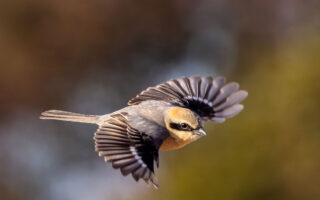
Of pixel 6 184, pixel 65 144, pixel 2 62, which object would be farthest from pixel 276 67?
pixel 2 62

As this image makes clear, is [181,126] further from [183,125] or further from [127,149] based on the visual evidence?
[127,149]

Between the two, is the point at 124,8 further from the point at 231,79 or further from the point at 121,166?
the point at 121,166

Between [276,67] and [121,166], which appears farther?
[276,67]

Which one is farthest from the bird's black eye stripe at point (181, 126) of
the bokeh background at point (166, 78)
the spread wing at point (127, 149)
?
the bokeh background at point (166, 78)

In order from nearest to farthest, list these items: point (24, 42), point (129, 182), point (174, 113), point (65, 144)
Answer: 1. point (174, 113)
2. point (129, 182)
3. point (65, 144)
4. point (24, 42)

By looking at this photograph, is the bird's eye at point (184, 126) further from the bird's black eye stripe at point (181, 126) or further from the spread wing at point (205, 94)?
the spread wing at point (205, 94)

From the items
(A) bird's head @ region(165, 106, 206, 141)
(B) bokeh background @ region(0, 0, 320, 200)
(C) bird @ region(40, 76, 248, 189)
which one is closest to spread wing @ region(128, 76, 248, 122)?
(C) bird @ region(40, 76, 248, 189)
